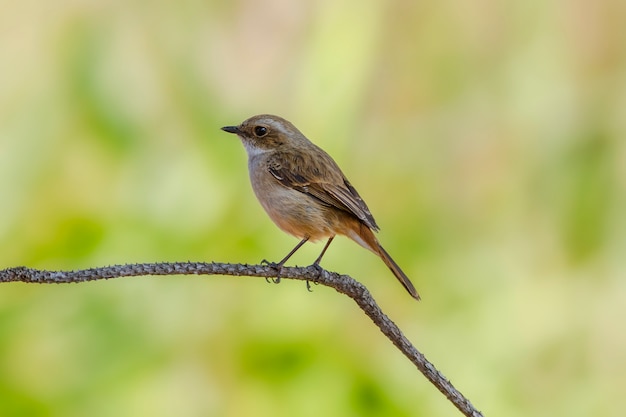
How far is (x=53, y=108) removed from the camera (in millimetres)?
3232

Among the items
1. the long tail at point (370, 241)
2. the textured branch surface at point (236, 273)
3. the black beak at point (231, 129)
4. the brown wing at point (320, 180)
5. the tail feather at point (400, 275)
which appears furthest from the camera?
the black beak at point (231, 129)

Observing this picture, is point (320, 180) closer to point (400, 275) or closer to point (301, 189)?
point (301, 189)

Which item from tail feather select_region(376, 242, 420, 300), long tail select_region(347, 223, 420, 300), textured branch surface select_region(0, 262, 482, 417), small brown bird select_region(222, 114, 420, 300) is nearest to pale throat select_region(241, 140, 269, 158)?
small brown bird select_region(222, 114, 420, 300)

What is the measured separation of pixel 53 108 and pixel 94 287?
742mm

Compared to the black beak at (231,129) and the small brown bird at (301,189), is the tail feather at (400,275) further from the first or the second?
the black beak at (231,129)

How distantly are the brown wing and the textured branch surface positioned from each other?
0.87 metres

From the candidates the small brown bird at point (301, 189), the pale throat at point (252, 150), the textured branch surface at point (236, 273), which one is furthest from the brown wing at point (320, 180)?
the textured branch surface at point (236, 273)

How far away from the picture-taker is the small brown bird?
9.23 feet

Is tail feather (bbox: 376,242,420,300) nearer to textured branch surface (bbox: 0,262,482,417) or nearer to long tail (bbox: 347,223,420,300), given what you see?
long tail (bbox: 347,223,420,300)

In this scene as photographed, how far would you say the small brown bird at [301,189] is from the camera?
9.23ft

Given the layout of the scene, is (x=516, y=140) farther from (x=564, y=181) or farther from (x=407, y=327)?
(x=407, y=327)

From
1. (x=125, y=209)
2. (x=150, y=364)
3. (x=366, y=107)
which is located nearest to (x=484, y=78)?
(x=366, y=107)

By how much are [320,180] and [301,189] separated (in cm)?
8

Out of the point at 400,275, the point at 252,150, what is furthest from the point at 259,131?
the point at 400,275
